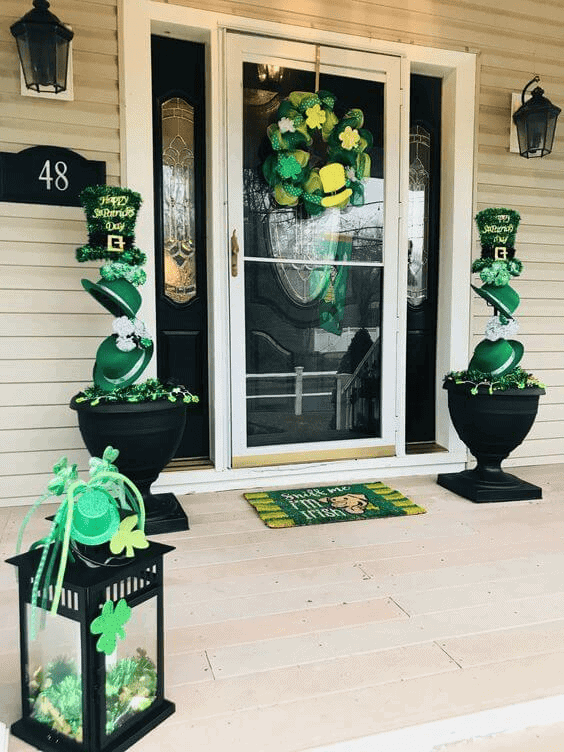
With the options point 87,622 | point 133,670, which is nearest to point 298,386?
point 133,670

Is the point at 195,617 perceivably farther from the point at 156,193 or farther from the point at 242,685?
the point at 156,193

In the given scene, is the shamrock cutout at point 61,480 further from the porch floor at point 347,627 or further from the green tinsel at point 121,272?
the green tinsel at point 121,272

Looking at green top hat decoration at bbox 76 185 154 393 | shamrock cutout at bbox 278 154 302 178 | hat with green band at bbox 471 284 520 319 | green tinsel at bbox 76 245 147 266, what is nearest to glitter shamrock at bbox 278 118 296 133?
shamrock cutout at bbox 278 154 302 178

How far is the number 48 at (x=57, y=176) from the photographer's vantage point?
3.00 meters

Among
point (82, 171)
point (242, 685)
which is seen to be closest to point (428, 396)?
point (82, 171)

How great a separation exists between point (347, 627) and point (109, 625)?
881 mm

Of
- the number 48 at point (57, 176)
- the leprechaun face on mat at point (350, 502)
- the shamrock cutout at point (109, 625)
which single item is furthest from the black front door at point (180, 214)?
the shamrock cutout at point (109, 625)

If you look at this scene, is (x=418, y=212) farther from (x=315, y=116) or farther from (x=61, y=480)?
(x=61, y=480)

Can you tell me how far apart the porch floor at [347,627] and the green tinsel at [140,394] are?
1.97 feet

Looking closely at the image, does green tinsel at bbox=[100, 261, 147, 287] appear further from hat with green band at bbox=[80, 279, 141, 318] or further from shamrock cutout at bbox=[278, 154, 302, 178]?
shamrock cutout at bbox=[278, 154, 302, 178]

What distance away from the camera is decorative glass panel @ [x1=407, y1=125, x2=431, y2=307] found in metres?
3.86

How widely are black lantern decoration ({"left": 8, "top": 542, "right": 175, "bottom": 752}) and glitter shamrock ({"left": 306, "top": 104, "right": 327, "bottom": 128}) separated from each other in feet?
8.52

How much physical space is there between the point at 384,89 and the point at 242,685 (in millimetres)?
3166

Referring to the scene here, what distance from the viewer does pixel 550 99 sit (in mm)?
3879
